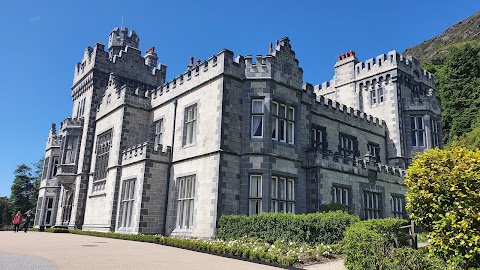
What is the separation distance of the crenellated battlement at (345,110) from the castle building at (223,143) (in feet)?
0.32

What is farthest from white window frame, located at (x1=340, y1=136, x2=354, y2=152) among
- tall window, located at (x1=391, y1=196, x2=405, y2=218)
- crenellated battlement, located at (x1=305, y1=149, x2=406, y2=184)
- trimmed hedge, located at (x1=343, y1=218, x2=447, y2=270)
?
trimmed hedge, located at (x1=343, y1=218, x2=447, y2=270)

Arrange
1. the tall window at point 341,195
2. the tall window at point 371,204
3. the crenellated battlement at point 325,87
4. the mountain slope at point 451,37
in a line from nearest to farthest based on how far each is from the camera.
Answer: the tall window at point 341,195 < the tall window at point 371,204 < the crenellated battlement at point 325,87 < the mountain slope at point 451,37

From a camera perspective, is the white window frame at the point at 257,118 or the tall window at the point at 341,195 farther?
the tall window at the point at 341,195

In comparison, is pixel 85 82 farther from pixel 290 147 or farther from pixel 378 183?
pixel 378 183

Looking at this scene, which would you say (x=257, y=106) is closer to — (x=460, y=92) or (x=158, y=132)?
(x=158, y=132)

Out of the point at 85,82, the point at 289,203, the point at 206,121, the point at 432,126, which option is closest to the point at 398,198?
the point at 432,126

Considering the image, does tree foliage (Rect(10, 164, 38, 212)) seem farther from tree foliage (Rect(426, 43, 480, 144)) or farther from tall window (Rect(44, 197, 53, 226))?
tree foliage (Rect(426, 43, 480, 144))

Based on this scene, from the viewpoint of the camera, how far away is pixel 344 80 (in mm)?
34000

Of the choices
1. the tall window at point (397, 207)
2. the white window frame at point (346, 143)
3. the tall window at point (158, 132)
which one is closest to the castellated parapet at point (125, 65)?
the tall window at point (158, 132)

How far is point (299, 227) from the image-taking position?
548 inches

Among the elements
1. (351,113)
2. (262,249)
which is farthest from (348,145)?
(262,249)

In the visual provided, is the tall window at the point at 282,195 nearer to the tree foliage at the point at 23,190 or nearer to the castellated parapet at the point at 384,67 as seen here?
the castellated parapet at the point at 384,67

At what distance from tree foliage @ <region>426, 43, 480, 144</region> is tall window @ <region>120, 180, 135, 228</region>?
41409 millimetres

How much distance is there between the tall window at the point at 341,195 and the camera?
21.2m
